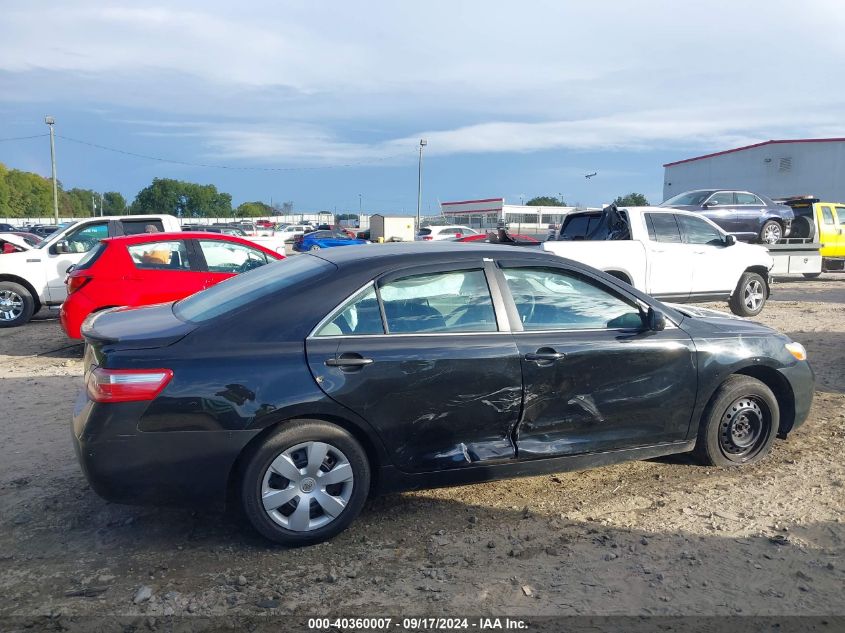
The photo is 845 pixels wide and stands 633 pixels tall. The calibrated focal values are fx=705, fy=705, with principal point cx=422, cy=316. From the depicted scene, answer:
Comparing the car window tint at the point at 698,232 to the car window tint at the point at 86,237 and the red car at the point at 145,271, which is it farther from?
the car window tint at the point at 86,237

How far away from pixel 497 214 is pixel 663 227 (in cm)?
5569

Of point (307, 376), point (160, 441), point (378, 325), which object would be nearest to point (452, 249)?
point (378, 325)

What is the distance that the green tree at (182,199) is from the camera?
118 metres

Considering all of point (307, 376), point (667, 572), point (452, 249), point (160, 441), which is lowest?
point (667, 572)

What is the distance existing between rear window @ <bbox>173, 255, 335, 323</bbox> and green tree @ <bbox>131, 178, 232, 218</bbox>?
11876cm

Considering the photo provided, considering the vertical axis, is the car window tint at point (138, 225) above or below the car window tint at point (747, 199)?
below

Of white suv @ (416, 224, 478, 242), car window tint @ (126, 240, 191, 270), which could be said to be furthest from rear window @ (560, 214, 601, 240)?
white suv @ (416, 224, 478, 242)

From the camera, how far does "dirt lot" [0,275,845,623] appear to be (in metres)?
3.29

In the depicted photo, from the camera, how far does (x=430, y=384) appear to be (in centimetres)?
385

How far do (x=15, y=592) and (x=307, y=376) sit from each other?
1682 mm

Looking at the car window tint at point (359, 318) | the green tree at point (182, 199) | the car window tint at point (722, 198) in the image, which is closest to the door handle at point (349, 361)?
the car window tint at point (359, 318)

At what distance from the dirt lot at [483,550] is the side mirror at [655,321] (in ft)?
3.46

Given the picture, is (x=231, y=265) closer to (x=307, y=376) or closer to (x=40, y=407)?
(x=40, y=407)

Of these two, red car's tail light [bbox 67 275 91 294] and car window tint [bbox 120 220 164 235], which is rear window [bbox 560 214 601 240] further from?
red car's tail light [bbox 67 275 91 294]
